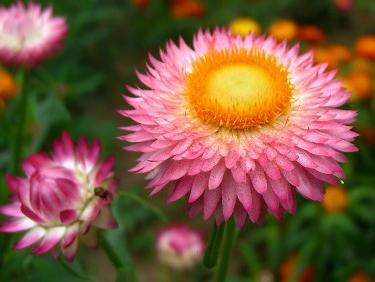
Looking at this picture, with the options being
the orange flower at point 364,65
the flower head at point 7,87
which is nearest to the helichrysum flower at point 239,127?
the flower head at point 7,87

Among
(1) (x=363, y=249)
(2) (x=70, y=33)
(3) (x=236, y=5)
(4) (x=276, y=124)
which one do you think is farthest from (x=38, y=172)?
(3) (x=236, y=5)

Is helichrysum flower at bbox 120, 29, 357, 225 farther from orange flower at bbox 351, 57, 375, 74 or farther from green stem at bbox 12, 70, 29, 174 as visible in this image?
orange flower at bbox 351, 57, 375, 74

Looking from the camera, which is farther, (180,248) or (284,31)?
(284,31)

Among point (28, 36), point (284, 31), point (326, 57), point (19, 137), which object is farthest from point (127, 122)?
point (19, 137)

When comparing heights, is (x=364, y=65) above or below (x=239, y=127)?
above

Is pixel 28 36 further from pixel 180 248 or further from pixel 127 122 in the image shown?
pixel 127 122

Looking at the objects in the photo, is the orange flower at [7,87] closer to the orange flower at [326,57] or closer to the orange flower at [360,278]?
the orange flower at [326,57]
